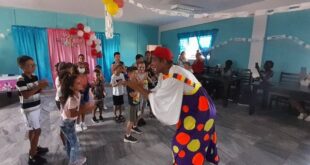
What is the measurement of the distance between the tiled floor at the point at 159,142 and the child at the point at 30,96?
358mm

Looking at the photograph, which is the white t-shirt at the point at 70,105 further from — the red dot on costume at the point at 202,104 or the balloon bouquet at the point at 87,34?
the balloon bouquet at the point at 87,34

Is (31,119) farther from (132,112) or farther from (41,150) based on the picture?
(132,112)

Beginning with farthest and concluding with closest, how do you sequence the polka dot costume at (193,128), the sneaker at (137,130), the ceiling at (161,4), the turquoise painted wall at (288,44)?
the ceiling at (161,4) → the turquoise painted wall at (288,44) → the sneaker at (137,130) → the polka dot costume at (193,128)

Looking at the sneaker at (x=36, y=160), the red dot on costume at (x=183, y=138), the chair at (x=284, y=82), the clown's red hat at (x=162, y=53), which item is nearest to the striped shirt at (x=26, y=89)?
the sneaker at (x=36, y=160)

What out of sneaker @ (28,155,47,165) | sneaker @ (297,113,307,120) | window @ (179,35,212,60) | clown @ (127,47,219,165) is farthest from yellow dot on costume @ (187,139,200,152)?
window @ (179,35,212,60)

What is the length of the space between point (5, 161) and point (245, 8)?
5994 millimetres

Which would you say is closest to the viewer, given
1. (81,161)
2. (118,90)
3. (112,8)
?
(81,161)

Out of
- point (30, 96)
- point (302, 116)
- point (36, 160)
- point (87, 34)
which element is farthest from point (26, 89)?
point (302, 116)

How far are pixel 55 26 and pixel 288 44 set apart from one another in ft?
22.8

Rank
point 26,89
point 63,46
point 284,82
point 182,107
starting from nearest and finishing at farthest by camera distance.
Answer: point 182,107
point 26,89
point 284,82
point 63,46

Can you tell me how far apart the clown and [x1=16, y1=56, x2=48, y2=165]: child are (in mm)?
1211

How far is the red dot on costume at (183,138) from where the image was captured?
141 centimetres

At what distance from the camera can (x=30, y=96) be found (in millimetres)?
1896

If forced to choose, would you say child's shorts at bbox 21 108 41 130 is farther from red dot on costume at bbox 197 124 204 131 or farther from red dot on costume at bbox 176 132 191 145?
red dot on costume at bbox 197 124 204 131
